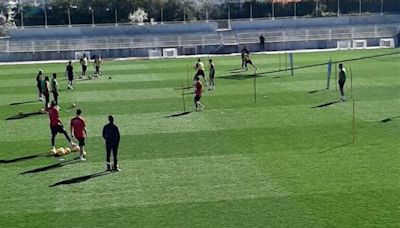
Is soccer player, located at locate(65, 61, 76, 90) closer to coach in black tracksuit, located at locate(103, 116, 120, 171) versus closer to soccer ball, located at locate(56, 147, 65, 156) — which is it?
soccer ball, located at locate(56, 147, 65, 156)

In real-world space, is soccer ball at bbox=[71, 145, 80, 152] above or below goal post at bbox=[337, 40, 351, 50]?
below

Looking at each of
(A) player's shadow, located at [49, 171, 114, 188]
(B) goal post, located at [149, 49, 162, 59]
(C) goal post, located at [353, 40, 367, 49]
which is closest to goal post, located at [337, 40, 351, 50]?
(C) goal post, located at [353, 40, 367, 49]

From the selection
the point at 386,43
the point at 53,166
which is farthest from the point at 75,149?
the point at 386,43

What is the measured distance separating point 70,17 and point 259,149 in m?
57.7

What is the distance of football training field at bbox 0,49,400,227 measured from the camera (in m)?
14.4

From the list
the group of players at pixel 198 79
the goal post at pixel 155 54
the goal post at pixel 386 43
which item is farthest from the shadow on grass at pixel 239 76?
the goal post at pixel 386 43

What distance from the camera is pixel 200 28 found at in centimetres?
6719

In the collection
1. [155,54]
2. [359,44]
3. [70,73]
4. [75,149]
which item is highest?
[359,44]

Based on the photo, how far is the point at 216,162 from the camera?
18750 mm

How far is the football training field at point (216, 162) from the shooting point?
47.3ft

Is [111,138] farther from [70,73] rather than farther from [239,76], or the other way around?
[239,76]

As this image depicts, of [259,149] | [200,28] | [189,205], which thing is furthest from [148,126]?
[200,28]

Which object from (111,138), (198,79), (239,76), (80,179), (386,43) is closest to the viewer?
(80,179)

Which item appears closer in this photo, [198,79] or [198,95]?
[198,95]
